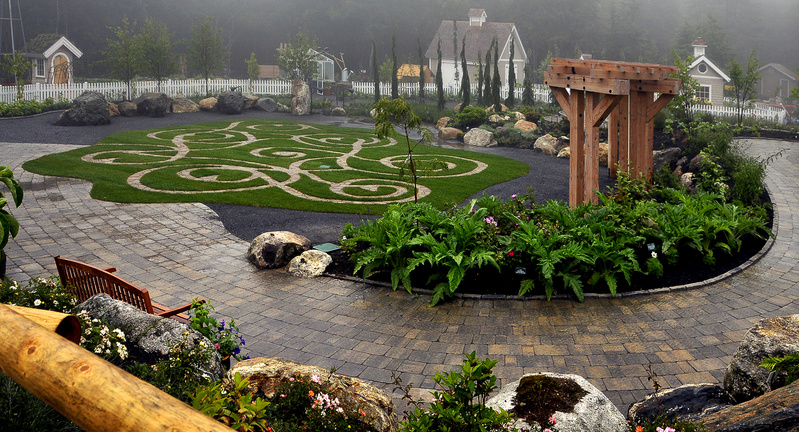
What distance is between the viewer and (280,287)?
9273 millimetres

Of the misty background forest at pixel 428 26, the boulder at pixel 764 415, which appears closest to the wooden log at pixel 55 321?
the boulder at pixel 764 415

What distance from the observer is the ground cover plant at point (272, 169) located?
15.0 metres

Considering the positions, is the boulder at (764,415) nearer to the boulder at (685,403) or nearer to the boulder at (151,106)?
the boulder at (685,403)

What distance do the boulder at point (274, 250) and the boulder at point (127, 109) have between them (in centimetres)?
2226

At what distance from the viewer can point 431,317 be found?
26.6 ft

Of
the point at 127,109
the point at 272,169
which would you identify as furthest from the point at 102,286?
the point at 127,109

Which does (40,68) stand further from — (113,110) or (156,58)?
(113,110)

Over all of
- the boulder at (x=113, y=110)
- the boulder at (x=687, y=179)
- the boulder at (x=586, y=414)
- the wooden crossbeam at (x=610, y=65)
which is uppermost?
the boulder at (x=113, y=110)

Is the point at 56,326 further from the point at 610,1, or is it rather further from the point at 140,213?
the point at 610,1

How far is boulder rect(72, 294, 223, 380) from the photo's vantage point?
4816 millimetres

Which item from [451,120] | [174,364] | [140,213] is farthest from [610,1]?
[174,364]

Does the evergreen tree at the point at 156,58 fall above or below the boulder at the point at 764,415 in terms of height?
above

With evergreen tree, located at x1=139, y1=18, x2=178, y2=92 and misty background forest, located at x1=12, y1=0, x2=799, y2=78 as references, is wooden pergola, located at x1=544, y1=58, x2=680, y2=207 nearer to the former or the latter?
evergreen tree, located at x1=139, y1=18, x2=178, y2=92

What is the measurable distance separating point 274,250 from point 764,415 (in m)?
7.43
